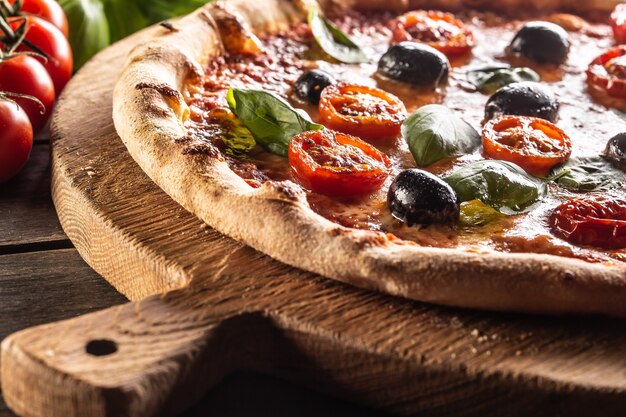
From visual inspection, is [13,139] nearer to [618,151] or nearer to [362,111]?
[362,111]

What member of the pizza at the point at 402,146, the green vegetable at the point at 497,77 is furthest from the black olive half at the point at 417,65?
the green vegetable at the point at 497,77

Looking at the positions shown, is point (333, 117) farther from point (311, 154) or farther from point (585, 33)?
point (585, 33)

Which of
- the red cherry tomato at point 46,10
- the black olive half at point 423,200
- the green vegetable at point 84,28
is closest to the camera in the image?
the black olive half at point 423,200

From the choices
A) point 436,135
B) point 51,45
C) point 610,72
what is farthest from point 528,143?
point 51,45

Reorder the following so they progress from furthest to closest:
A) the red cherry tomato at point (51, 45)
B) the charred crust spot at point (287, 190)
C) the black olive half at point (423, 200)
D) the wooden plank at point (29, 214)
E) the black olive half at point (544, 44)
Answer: the black olive half at point (544, 44) → the red cherry tomato at point (51, 45) → the wooden plank at point (29, 214) → the black olive half at point (423, 200) → the charred crust spot at point (287, 190)

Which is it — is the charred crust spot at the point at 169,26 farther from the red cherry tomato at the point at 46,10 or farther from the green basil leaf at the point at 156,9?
the green basil leaf at the point at 156,9

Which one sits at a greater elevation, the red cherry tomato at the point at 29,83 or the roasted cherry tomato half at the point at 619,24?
the red cherry tomato at the point at 29,83

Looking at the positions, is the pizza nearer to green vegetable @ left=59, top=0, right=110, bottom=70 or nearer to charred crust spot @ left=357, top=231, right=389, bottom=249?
charred crust spot @ left=357, top=231, right=389, bottom=249
